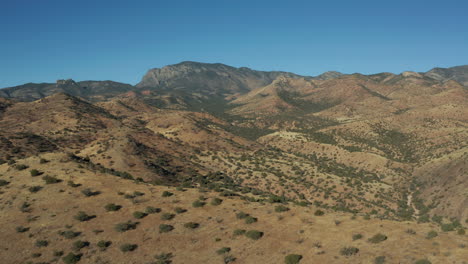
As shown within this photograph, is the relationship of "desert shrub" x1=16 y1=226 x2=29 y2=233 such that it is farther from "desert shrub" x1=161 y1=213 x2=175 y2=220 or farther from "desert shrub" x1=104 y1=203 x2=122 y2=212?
"desert shrub" x1=161 y1=213 x2=175 y2=220

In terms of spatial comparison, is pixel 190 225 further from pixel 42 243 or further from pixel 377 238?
pixel 377 238

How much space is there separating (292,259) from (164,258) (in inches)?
441

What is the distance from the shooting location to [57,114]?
136125mm

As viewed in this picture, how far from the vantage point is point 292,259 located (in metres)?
25.3

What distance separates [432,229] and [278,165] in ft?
213

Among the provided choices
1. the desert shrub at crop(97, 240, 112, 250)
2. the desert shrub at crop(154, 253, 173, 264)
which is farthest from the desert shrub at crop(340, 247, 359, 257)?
the desert shrub at crop(97, 240, 112, 250)

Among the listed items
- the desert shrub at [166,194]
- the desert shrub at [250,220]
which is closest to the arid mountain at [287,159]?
the desert shrub at [250,220]

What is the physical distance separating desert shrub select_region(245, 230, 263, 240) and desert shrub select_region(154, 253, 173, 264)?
768 cm

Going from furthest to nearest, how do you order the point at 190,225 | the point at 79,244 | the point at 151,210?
the point at 151,210
the point at 190,225
the point at 79,244

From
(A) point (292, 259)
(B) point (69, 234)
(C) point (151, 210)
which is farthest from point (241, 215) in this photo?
(B) point (69, 234)

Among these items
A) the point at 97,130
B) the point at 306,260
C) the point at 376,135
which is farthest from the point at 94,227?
the point at 376,135

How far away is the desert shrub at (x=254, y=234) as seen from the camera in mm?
29941

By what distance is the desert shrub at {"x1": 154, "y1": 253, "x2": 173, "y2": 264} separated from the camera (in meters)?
26.5

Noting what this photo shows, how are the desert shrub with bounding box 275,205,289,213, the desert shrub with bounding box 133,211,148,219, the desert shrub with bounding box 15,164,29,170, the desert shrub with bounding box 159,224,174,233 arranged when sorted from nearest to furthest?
1. the desert shrub with bounding box 159,224,174,233
2. the desert shrub with bounding box 133,211,148,219
3. the desert shrub with bounding box 275,205,289,213
4. the desert shrub with bounding box 15,164,29,170
